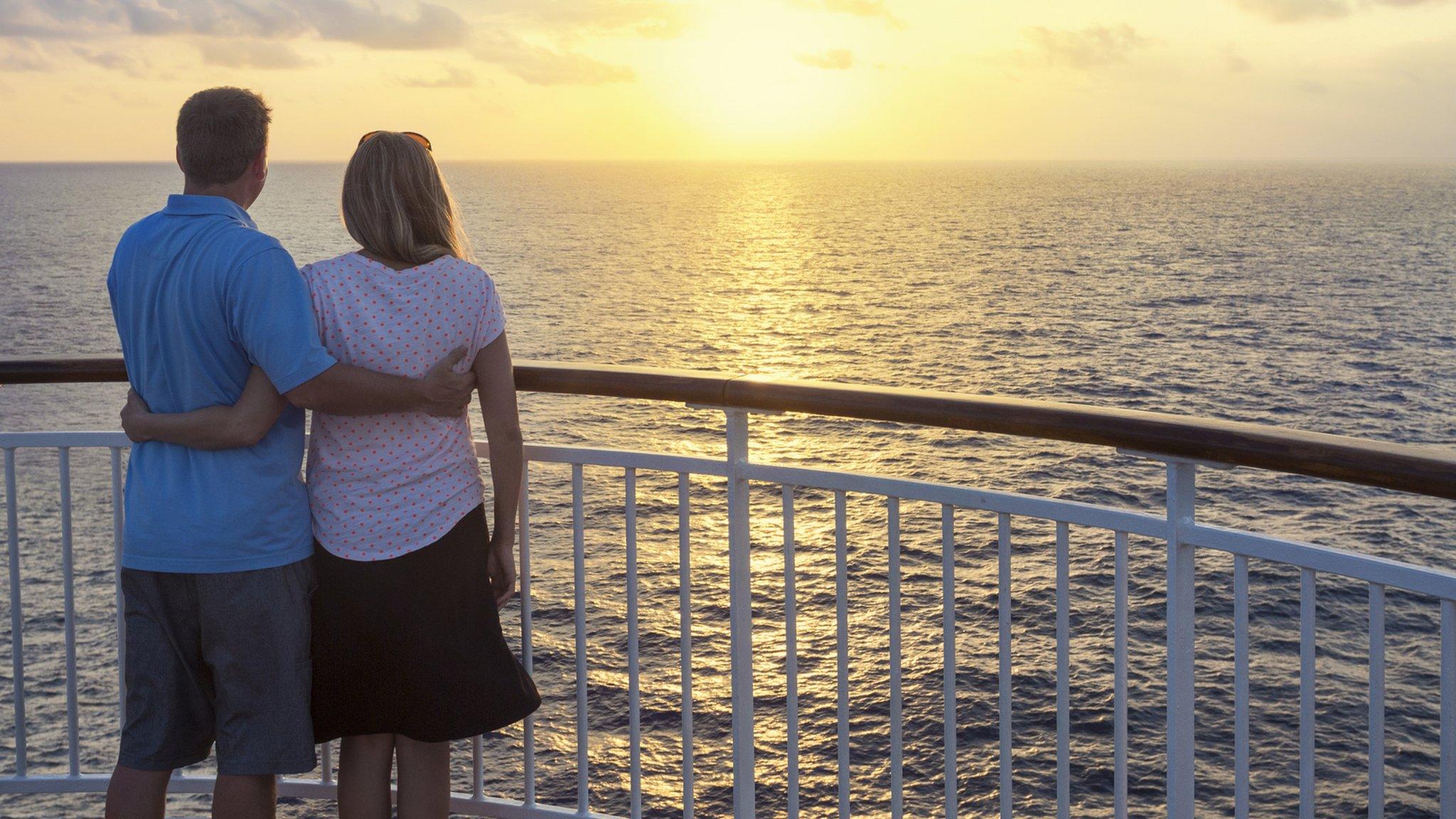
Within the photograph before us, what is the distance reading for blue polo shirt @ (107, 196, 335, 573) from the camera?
1765mm

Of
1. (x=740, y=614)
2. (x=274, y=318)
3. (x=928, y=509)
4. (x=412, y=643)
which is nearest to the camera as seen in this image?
(x=274, y=318)

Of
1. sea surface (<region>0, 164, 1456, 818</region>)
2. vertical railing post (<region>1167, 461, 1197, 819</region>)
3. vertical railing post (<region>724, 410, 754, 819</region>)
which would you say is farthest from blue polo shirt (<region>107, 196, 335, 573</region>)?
sea surface (<region>0, 164, 1456, 818</region>)

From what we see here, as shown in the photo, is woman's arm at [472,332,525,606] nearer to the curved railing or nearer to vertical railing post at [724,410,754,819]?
the curved railing

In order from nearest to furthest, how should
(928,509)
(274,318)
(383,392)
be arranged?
(274,318), (383,392), (928,509)

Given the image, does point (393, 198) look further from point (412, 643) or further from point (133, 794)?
point (133, 794)

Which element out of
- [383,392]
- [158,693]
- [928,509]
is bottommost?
[928,509]

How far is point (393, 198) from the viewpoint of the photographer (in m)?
1.90

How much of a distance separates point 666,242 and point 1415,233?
49219 millimetres

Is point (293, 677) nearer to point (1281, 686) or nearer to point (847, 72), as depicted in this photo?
point (1281, 686)

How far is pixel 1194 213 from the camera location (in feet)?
334

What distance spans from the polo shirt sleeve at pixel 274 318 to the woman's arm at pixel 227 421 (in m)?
0.05

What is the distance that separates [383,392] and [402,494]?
0.59ft

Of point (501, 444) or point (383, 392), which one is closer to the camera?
point (383, 392)

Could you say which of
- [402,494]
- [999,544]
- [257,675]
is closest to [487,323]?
[402,494]
